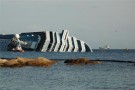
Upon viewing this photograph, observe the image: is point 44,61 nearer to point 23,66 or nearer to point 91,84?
point 23,66

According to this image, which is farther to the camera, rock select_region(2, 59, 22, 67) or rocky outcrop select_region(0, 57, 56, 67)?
rocky outcrop select_region(0, 57, 56, 67)

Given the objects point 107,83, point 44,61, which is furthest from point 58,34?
point 107,83

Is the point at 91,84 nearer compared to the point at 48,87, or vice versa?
the point at 48,87

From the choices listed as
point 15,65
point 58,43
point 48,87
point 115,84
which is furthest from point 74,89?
point 58,43

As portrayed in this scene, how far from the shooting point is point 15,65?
7062 centimetres

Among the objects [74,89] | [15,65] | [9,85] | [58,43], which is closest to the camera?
[74,89]

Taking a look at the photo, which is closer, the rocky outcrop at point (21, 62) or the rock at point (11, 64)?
the rock at point (11, 64)

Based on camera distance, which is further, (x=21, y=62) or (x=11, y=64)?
(x=21, y=62)

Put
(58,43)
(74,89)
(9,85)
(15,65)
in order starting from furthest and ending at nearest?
1. (58,43)
2. (15,65)
3. (9,85)
4. (74,89)

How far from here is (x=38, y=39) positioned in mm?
193750

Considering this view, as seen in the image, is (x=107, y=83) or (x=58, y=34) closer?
(x=107, y=83)

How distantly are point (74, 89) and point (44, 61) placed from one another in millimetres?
36114

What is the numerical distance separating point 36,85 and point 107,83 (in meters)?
7.33

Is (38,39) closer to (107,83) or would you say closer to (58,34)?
(58,34)
